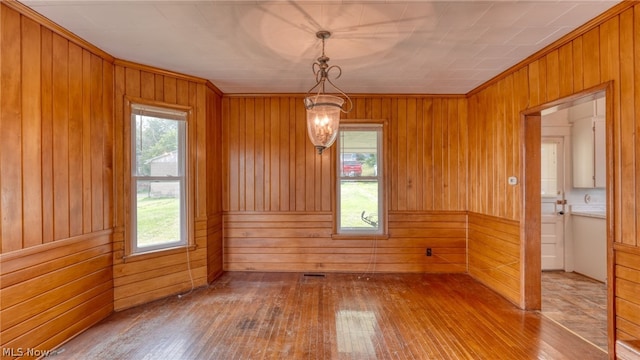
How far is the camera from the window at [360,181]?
15.0 feet

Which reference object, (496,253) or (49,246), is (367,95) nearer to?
(496,253)

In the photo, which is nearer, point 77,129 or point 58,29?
point 58,29

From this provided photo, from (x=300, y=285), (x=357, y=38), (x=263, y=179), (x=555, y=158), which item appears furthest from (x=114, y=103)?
(x=555, y=158)

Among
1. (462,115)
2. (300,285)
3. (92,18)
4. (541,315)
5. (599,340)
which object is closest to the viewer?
(92,18)

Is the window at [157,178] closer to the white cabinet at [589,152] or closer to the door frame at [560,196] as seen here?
the door frame at [560,196]

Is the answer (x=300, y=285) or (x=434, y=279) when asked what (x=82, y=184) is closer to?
(x=300, y=285)

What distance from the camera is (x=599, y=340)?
2.59 meters

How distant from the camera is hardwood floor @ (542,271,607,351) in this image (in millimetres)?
2762

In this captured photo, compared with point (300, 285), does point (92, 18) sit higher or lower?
higher

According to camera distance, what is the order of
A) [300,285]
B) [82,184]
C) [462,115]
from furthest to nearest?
1. [462,115]
2. [300,285]
3. [82,184]

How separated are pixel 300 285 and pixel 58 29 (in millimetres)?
3567

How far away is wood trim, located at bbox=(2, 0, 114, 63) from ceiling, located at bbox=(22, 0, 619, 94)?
0.05 metres

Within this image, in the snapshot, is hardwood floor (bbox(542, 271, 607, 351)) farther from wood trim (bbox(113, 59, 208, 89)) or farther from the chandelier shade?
wood trim (bbox(113, 59, 208, 89))

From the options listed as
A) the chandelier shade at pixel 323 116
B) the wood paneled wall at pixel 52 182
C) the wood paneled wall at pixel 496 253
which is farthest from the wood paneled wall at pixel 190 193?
the wood paneled wall at pixel 496 253
